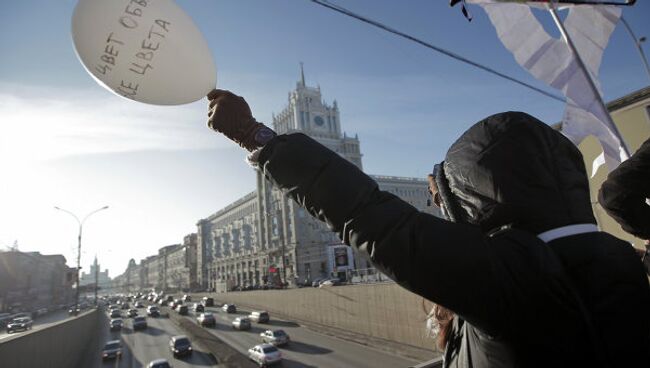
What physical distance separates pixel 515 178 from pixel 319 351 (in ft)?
77.2

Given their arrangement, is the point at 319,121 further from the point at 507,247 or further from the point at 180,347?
the point at 507,247

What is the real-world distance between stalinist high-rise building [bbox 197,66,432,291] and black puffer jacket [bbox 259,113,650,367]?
5049 cm

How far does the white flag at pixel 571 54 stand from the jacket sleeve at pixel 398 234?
3.39 meters

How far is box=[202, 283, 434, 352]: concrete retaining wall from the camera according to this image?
18.4 m

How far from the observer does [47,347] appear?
532 inches

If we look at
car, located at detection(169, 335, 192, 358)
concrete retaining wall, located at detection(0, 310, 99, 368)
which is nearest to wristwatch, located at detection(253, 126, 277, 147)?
concrete retaining wall, located at detection(0, 310, 99, 368)

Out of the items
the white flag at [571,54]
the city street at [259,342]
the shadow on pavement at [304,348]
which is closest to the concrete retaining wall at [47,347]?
the city street at [259,342]

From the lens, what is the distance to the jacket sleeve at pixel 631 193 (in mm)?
1804

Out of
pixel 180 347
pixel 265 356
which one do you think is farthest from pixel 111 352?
pixel 265 356

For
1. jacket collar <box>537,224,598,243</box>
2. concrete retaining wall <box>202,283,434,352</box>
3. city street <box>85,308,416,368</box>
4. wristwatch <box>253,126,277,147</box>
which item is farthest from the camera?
city street <box>85,308,416,368</box>

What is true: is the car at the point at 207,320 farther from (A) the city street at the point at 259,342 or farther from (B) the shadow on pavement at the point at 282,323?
(B) the shadow on pavement at the point at 282,323

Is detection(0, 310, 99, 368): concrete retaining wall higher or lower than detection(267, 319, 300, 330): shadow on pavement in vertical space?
higher

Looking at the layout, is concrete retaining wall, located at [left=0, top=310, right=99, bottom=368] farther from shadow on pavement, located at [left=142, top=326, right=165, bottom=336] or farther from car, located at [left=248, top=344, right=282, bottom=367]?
car, located at [left=248, top=344, right=282, bottom=367]

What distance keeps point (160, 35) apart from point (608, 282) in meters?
2.43
